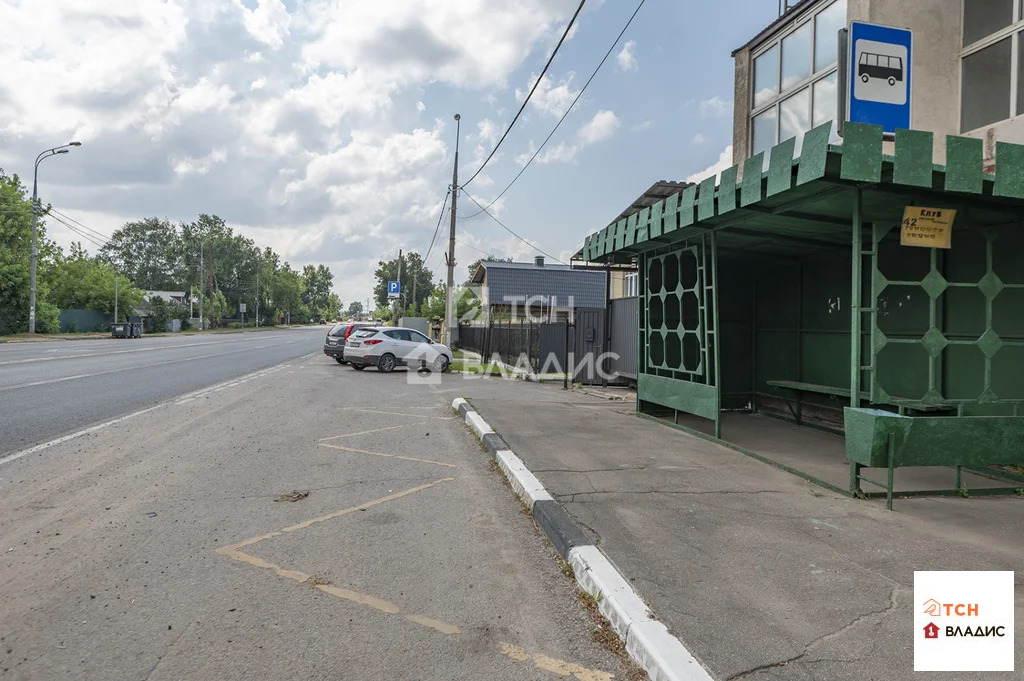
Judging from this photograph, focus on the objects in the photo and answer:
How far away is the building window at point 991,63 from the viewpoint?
749 cm

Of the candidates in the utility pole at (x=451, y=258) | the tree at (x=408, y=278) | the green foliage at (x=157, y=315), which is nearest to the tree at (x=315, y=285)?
the tree at (x=408, y=278)

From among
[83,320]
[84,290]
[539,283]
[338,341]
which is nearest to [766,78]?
[338,341]

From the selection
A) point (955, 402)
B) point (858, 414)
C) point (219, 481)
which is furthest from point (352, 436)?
point (955, 402)

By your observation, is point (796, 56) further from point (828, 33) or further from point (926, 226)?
point (926, 226)

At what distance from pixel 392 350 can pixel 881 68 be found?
54.1ft

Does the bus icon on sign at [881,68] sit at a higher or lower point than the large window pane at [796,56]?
lower

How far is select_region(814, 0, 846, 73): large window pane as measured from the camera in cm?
988

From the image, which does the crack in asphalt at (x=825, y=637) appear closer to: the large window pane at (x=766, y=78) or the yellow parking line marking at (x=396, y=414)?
the yellow parking line marking at (x=396, y=414)

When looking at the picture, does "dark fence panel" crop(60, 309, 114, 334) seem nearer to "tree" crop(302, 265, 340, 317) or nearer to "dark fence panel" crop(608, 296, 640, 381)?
"dark fence panel" crop(608, 296, 640, 381)

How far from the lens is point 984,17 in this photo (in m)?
8.17

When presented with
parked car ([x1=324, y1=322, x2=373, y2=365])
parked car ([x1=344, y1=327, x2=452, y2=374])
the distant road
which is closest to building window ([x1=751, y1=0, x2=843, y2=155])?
the distant road

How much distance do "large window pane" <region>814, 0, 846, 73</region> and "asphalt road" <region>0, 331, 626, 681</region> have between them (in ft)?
27.7

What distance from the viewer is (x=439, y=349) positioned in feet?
70.7

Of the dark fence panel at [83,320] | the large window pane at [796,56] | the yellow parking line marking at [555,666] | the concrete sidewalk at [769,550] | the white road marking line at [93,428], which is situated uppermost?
the large window pane at [796,56]
